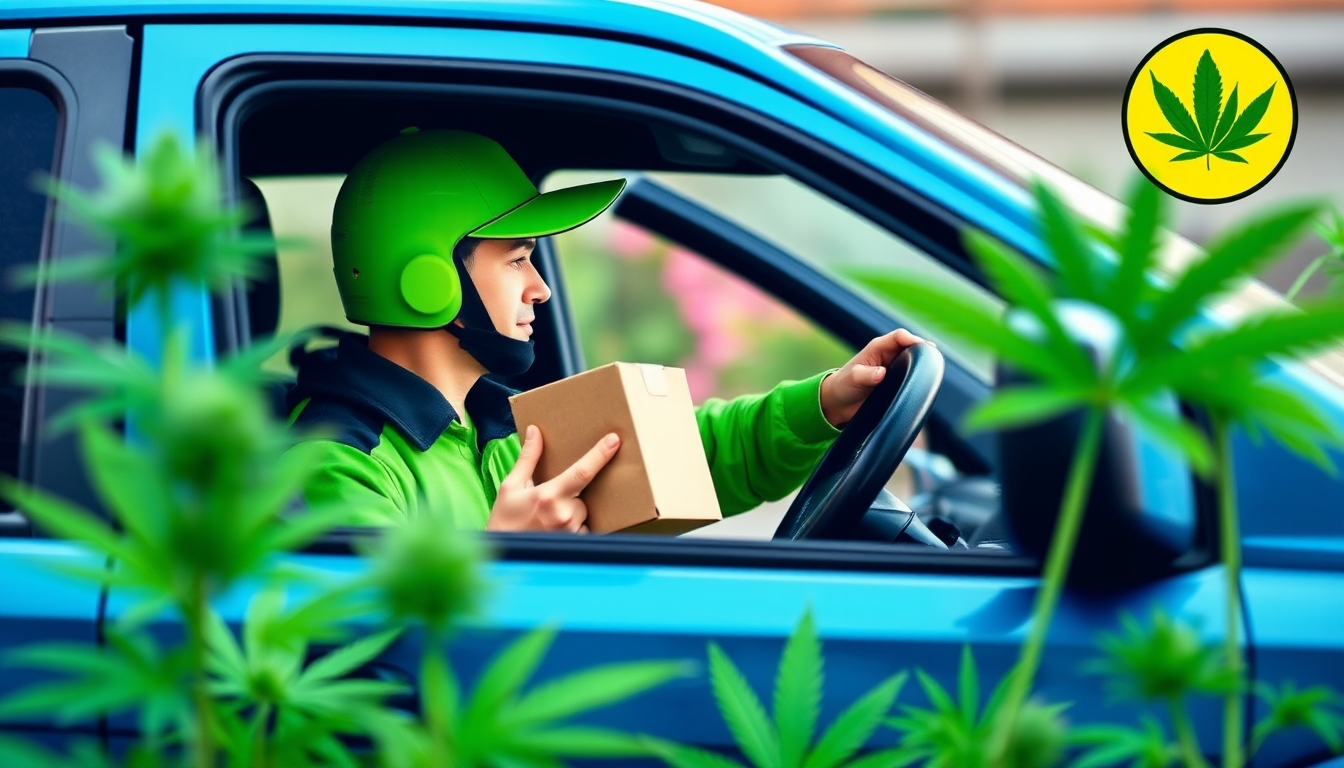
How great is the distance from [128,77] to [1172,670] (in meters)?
1.37

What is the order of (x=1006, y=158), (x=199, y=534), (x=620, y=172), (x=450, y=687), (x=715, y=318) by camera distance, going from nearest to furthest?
(x=199, y=534)
(x=450, y=687)
(x=1006, y=158)
(x=620, y=172)
(x=715, y=318)

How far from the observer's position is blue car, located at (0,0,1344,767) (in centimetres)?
155

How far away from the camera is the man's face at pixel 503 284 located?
240 cm

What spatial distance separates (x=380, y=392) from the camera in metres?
2.24

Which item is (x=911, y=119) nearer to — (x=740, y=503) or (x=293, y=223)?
(x=740, y=503)

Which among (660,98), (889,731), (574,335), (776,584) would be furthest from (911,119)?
(574,335)

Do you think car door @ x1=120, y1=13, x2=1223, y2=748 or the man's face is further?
the man's face

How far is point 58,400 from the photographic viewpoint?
1633 millimetres

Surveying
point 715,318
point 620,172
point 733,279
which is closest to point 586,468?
point 620,172

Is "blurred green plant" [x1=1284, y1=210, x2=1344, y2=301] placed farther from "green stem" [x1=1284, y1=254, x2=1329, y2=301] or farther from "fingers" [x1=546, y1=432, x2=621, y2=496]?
"fingers" [x1=546, y1=432, x2=621, y2=496]

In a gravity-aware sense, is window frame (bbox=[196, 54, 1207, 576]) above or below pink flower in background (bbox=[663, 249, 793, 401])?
below

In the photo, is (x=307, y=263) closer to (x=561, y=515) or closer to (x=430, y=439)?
(x=430, y=439)

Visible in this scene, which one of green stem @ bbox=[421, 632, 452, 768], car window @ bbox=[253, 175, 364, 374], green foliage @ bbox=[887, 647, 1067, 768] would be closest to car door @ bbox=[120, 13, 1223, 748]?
green foliage @ bbox=[887, 647, 1067, 768]

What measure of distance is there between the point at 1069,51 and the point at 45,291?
43.6ft
